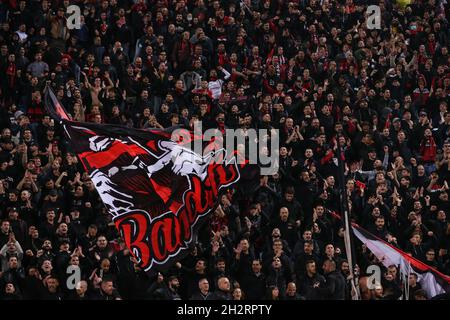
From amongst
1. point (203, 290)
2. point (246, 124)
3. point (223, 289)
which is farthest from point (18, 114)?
point (223, 289)

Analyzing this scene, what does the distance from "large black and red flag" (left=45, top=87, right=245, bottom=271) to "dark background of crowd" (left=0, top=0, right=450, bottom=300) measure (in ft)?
6.69

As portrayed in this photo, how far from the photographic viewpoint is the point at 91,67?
20.3 m

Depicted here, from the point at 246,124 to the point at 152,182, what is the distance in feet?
20.1

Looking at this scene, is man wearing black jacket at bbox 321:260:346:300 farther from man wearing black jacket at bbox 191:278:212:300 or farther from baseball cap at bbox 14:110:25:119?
baseball cap at bbox 14:110:25:119

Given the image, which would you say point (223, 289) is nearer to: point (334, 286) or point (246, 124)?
point (334, 286)

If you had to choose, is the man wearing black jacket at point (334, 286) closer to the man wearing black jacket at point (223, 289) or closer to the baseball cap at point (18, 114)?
the man wearing black jacket at point (223, 289)

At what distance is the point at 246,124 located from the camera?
1845 cm

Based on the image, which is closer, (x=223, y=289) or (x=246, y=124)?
(x=223, y=289)

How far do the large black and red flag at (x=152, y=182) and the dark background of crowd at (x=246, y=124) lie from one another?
6.69 feet

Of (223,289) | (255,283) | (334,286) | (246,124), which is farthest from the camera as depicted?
(246,124)

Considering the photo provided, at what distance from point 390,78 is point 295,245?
22.6ft

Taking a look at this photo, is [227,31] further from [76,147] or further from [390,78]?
[76,147]

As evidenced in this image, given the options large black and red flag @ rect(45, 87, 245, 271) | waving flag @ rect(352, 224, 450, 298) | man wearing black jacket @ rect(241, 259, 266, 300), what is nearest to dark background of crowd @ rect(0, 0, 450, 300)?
man wearing black jacket @ rect(241, 259, 266, 300)
